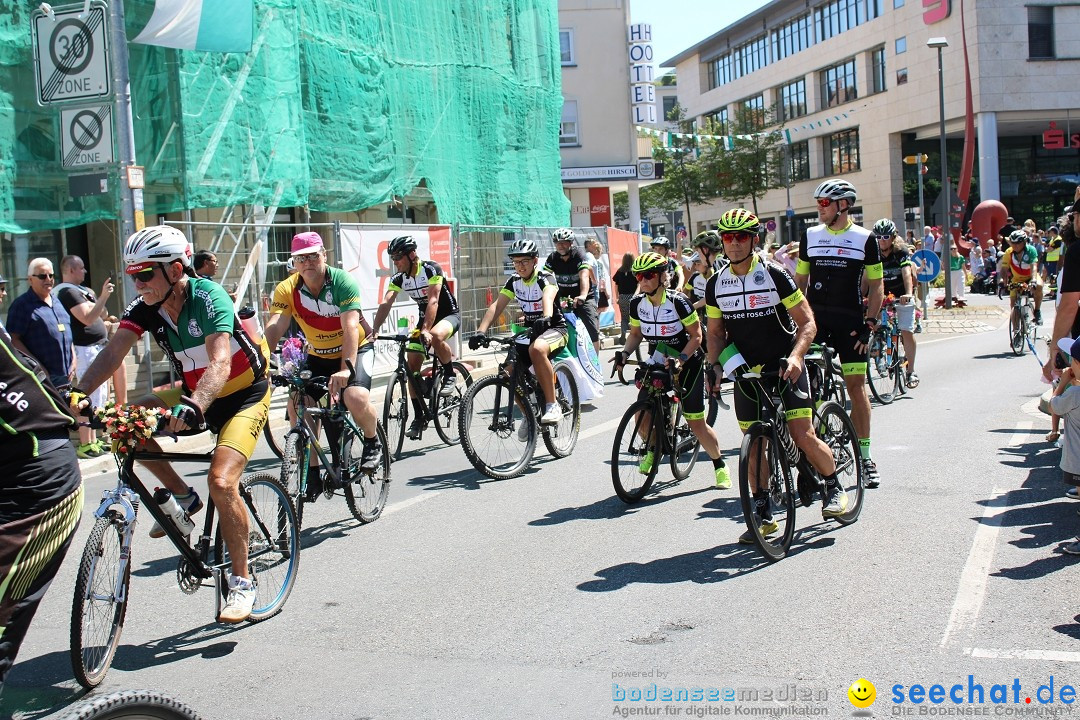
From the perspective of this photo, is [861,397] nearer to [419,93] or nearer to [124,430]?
[124,430]

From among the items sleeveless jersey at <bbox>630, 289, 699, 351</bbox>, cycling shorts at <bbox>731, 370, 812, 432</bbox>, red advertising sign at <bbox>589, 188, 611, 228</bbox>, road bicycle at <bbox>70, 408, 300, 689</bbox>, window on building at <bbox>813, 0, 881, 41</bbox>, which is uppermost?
window on building at <bbox>813, 0, 881, 41</bbox>

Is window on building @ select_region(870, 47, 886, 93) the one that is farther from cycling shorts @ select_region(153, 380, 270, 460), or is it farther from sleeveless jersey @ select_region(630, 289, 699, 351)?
cycling shorts @ select_region(153, 380, 270, 460)

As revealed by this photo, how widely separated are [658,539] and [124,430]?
3.48 m

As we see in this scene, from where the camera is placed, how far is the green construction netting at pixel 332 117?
13898 millimetres

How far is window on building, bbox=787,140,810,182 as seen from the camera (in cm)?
6506

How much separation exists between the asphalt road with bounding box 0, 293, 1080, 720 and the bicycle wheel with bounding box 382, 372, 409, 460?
1104mm

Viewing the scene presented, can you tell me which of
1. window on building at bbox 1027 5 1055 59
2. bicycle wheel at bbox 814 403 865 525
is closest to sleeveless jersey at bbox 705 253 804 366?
bicycle wheel at bbox 814 403 865 525

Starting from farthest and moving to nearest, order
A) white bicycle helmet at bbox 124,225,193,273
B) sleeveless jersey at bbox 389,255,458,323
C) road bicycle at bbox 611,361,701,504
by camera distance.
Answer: sleeveless jersey at bbox 389,255,458,323 → road bicycle at bbox 611,361,701,504 → white bicycle helmet at bbox 124,225,193,273

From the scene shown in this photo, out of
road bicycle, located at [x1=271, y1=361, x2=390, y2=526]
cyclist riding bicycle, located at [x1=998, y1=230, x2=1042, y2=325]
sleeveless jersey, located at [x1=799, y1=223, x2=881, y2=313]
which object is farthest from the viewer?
cyclist riding bicycle, located at [x1=998, y1=230, x2=1042, y2=325]

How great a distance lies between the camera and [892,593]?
5.68 metres

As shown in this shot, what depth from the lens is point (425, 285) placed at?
10.4 m

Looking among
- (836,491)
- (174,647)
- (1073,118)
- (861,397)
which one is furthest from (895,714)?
(1073,118)

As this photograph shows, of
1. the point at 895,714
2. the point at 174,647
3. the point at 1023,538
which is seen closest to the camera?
the point at 895,714

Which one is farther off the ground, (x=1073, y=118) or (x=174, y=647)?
(x=1073, y=118)
